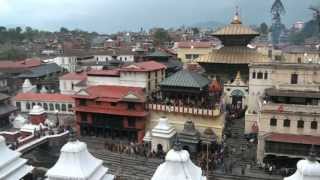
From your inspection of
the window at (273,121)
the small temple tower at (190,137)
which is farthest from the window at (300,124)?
the small temple tower at (190,137)

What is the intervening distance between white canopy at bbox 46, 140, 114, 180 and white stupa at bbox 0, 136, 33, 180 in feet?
9.90

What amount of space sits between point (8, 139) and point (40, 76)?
2628 cm

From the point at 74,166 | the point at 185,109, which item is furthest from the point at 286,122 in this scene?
the point at 74,166

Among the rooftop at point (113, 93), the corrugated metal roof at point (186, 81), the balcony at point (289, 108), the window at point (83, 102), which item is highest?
the corrugated metal roof at point (186, 81)

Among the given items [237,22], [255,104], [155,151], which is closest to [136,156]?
[155,151]

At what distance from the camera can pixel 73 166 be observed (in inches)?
764

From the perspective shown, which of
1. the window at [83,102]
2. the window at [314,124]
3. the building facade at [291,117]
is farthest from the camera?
the window at [83,102]

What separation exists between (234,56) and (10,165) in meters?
32.1

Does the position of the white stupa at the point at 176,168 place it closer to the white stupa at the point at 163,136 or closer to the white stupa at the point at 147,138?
the white stupa at the point at 163,136

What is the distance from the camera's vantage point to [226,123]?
39.7 metres

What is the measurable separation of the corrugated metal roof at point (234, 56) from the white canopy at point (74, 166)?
29.4m

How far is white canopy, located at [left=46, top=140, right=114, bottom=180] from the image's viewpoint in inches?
754

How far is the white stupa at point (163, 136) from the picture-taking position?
34.6 metres

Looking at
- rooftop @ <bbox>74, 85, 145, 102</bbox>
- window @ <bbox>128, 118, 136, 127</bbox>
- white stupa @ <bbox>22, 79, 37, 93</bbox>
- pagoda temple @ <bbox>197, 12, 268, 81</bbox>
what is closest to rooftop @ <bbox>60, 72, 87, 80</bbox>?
white stupa @ <bbox>22, 79, 37, 93</bbox>
